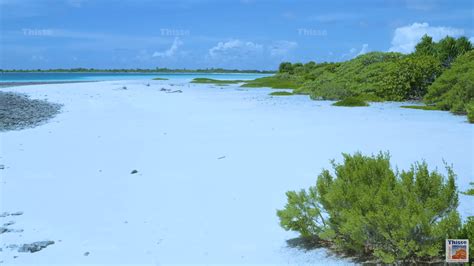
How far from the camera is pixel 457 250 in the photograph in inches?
164

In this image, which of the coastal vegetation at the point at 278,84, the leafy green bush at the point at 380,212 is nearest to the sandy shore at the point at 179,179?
the leafy green bush at the point at 380,212

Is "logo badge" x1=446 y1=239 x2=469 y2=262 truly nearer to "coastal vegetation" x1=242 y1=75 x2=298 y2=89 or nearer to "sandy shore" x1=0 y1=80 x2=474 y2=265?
"sandy shore" x1=0 y1=80 x2=474 y2=265

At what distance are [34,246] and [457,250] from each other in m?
4.55

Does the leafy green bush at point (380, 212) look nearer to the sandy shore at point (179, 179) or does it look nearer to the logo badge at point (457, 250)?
the logo badge at point (457, 250)

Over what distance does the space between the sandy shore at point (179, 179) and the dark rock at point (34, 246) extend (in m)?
0.10

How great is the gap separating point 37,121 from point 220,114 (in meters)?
7.48

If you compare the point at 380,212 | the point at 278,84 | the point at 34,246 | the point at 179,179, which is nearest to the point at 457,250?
the point at 380,212

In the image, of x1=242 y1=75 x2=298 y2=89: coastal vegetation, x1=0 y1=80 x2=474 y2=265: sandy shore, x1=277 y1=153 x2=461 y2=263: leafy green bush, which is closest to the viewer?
x1=277 y1=153 x2=461 y2=263: leafy green bush

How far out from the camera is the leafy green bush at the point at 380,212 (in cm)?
432

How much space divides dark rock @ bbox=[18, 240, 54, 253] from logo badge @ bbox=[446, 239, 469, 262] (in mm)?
4388

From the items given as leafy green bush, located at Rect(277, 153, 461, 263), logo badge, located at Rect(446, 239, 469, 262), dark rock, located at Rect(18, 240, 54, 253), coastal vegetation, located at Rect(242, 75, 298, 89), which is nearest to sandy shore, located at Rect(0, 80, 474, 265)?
dark rock, located at Rect(18, 240, 54, 253)

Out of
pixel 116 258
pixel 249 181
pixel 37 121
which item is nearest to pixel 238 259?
pixel 116 258

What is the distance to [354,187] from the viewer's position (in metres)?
5.09

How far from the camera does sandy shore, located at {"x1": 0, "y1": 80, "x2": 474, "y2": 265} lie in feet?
18.3
